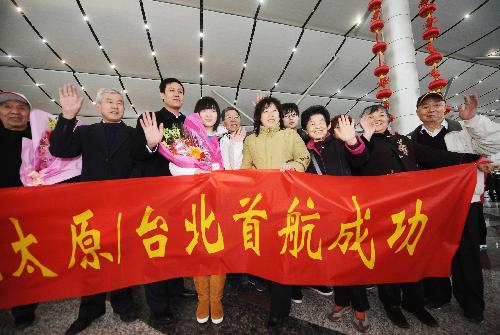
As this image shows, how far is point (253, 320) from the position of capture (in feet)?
Result: 6.27

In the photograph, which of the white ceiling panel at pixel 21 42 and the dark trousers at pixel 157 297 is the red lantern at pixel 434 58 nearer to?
the dark trousers at pixel 157 297

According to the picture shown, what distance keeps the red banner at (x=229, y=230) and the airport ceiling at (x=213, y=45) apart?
5.62 m

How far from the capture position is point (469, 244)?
1.94 meters

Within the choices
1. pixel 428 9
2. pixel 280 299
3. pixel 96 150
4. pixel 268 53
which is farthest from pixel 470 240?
pixel 268 53

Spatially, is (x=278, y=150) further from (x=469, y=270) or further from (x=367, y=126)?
(x=469, y=270)

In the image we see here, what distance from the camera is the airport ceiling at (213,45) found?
570cm

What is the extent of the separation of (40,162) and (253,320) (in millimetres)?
2343

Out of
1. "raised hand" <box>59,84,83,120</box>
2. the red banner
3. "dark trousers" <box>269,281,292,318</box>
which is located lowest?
"dark trousers" <box>269,281,292,318</box>

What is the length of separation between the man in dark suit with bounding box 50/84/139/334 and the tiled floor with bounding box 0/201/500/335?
12cm

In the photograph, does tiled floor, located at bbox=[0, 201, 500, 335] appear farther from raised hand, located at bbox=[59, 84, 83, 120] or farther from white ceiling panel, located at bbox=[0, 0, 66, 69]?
white ceiling panel, located at bbox=[0, 0, 66, 69]

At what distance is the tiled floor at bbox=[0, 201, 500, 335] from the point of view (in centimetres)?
178

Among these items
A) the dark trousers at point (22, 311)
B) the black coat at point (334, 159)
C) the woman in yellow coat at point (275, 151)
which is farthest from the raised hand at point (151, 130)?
the dark trousers at point (22, 311)

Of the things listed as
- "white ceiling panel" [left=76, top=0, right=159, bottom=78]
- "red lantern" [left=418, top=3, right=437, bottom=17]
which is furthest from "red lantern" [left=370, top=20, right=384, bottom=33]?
"white ceiling panel" [left=76, top=0, right=159, bottom=78]

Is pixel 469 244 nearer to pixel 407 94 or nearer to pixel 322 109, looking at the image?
pixel 322 109
